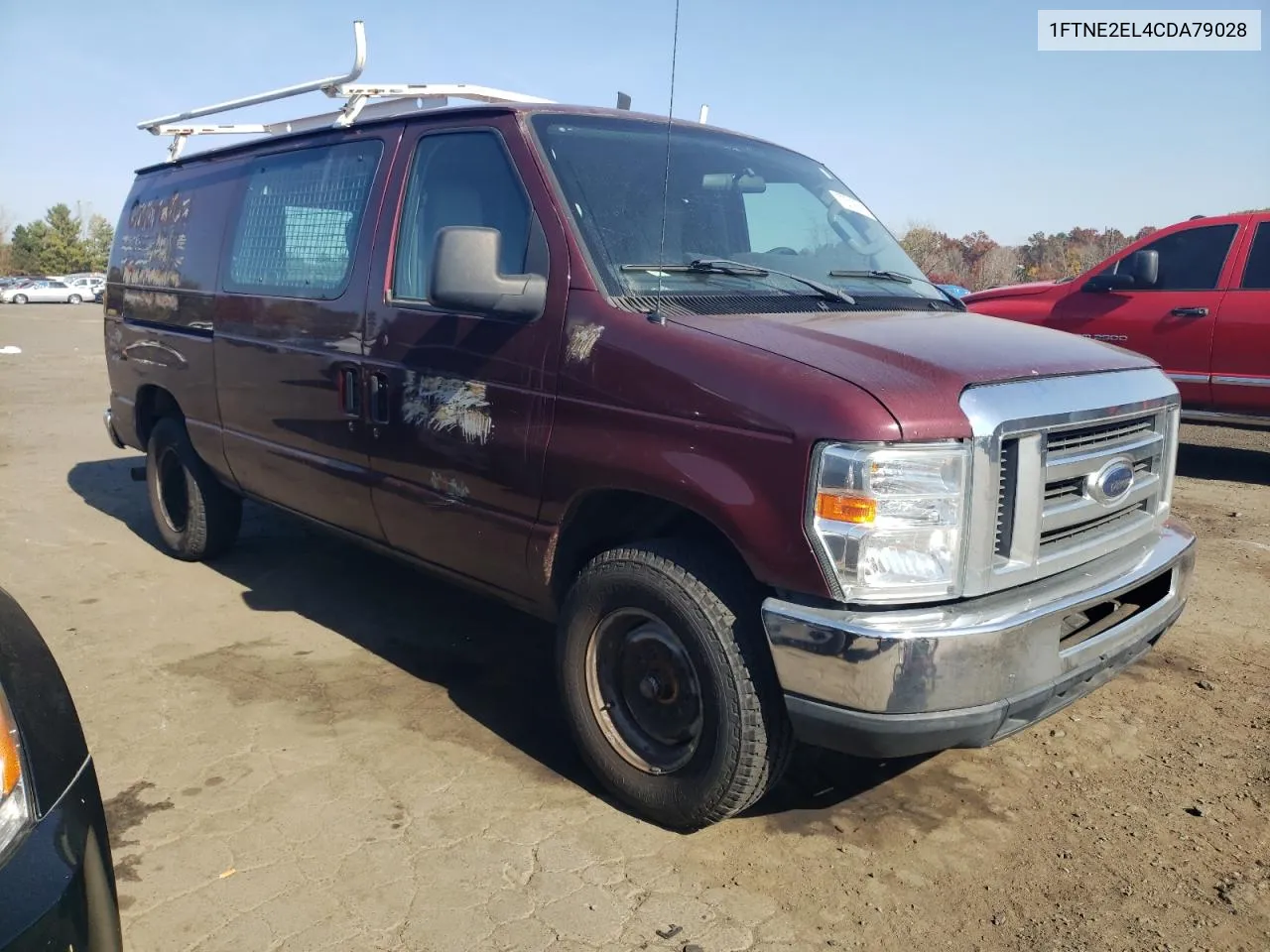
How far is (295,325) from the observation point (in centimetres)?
423

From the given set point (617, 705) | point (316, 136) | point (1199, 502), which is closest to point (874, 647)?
point (617, 705)

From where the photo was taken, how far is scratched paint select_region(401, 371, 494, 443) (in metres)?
3.36

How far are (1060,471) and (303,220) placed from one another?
10.8 feet

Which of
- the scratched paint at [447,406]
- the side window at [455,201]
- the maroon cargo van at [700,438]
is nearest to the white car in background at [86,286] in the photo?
the maroon cargo van at [700,438]

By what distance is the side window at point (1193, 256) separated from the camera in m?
7.94

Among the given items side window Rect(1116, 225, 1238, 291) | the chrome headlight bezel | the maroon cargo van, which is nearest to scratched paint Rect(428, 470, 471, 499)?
the maroon cargo van

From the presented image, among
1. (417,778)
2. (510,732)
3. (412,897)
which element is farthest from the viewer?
(510,732)

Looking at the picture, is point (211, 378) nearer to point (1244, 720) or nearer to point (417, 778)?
point (417, 778)

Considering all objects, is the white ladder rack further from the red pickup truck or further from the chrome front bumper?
the red pickup truck

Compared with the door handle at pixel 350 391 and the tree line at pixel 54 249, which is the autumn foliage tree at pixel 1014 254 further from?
the tree line at pixel 54 249

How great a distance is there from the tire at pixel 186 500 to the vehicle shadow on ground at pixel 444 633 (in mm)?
198

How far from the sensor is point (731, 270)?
327cm

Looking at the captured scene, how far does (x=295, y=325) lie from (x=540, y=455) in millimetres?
1657

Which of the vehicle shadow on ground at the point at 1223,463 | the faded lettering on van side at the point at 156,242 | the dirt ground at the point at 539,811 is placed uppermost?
the faded lettering on van side at the point at 156,242
